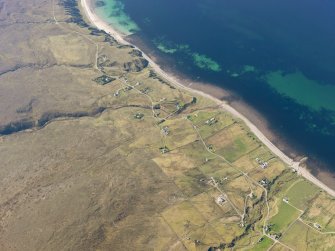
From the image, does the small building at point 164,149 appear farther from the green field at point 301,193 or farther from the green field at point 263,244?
the green field at point 263,244

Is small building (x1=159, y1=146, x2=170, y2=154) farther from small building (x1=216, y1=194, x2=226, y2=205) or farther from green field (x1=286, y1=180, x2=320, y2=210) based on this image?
green field (x1=286, y1=180, x2=320, y2=210)

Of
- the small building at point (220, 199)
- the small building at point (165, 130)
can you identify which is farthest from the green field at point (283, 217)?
the small building at point (165, 130)

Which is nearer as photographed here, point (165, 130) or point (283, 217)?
point (283, 217)

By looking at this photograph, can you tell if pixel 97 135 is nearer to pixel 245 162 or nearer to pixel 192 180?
pixel 192 180

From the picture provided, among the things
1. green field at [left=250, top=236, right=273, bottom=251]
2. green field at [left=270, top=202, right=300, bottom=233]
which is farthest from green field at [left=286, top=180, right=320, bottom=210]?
green field at [left=250, top=236, right=273, bottom=251]

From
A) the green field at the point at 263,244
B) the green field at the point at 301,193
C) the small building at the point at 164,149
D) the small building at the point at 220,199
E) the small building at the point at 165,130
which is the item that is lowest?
the green field at the point at 263,244

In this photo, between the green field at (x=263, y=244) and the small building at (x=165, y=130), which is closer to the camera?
the green field at (x=263, y=244)

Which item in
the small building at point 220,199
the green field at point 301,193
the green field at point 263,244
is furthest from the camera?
the green field at point 301,193

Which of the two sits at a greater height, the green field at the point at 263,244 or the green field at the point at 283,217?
the green field at the point at 283,217

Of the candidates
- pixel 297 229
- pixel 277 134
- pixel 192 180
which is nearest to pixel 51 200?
pixel 192 180

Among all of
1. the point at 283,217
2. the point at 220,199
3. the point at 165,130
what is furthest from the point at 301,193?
the point at 165,130

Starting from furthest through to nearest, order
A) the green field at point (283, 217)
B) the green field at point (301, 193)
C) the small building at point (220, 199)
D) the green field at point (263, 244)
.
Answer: the green field at point (301, 193) < the small building at point (220, 199) < the green field at point (283, 217) < the green field at point (263, 244)

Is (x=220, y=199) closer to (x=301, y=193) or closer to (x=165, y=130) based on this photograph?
(x=301, y=193)
